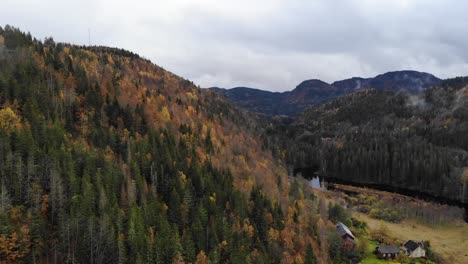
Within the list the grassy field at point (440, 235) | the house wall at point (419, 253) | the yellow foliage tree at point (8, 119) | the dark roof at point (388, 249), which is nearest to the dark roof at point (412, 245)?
the house wall at point (419, 253)

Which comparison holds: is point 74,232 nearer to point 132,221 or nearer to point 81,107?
point 132,221

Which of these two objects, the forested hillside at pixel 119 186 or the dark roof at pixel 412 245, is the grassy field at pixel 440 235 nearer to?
the dark roof at pixel 412 245

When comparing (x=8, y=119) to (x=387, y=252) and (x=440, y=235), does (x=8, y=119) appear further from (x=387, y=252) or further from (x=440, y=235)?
(x=440, y=235)

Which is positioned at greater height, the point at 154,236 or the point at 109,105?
the point at 109,105

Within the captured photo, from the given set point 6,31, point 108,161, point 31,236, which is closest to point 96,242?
point 31,236

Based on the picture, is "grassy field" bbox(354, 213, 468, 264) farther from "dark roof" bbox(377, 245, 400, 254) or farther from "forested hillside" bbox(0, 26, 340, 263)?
"forested hillside" bbox(0, 26, 340, 263)

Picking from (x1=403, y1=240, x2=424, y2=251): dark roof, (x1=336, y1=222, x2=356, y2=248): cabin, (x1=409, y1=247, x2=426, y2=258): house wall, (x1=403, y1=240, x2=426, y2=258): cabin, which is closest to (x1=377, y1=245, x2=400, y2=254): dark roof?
(x1=403, y1=240, x2=426, y2=258): cabin
